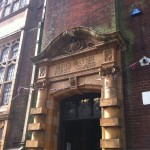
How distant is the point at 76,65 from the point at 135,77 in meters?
2.23

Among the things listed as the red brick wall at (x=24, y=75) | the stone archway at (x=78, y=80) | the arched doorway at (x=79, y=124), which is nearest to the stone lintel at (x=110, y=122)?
the stone archway at (x=78, y=80)

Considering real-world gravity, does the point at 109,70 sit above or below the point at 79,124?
above

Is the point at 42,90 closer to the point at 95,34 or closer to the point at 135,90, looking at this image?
the point at 95,34

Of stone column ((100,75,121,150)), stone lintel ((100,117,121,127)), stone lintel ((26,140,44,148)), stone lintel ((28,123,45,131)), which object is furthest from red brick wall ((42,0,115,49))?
stone lintel ((26,140,44,148))

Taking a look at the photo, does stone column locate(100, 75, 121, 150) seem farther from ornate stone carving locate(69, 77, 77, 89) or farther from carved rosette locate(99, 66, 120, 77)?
ornate stone carving locate(69, 77, 77, 89)

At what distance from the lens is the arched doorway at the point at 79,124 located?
319 inches

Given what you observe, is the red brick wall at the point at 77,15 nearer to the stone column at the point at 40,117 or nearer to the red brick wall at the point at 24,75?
the red brick wall at the point at 24,75

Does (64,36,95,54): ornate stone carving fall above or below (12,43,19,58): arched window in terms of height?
below

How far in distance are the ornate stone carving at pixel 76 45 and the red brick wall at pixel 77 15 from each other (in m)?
0.70

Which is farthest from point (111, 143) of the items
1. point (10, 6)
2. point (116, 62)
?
point (10, 6)

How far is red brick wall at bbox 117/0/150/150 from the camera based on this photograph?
253 inches

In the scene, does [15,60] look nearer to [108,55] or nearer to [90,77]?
[90,77]

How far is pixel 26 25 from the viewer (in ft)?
40.2

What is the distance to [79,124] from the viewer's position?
8922mm
